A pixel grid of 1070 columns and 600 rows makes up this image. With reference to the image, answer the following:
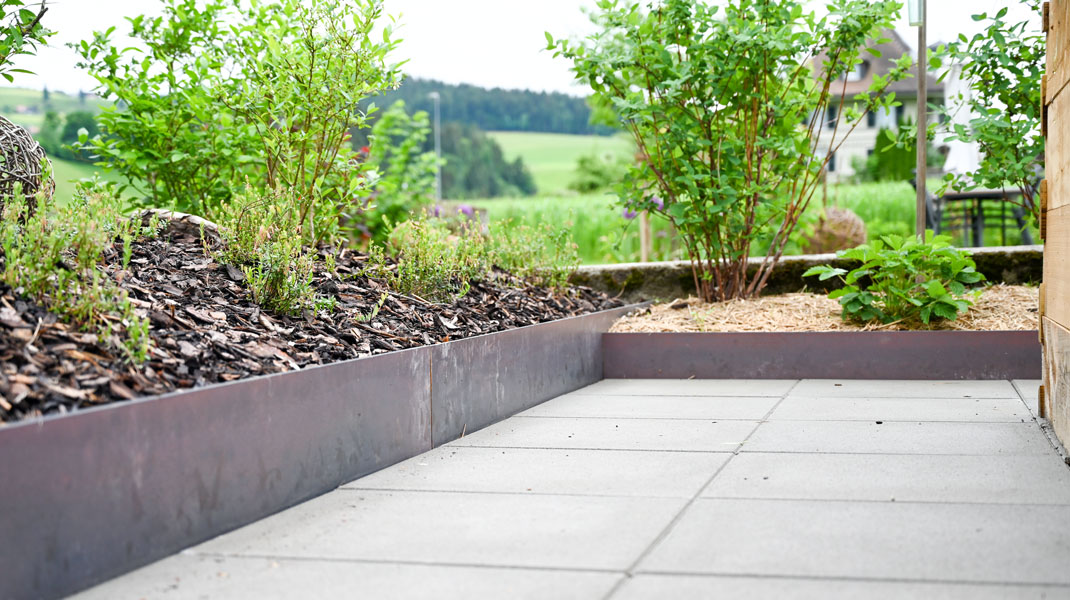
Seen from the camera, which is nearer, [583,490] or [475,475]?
[583,490]

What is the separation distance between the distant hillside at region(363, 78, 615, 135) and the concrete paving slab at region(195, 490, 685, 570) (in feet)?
171

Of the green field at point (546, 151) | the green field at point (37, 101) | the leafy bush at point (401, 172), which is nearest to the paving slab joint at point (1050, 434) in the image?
the leafy bush at point (401, 172)

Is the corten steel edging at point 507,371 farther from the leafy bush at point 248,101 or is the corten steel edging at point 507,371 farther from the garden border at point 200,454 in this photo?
the leafy bush at point 248,101

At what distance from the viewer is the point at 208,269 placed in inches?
180

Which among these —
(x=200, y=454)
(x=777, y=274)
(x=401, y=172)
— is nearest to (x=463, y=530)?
(x=200, y=454)

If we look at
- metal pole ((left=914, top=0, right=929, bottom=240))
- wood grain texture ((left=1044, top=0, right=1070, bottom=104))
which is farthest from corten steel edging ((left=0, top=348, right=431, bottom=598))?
metal pole ((left=914, top=0, right=929, bottom=240))

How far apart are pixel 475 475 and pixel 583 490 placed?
1.60ft

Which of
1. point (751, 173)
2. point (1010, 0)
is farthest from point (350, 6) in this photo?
point (1010, 0)

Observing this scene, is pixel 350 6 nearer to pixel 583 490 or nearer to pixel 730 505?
pixel 583 490

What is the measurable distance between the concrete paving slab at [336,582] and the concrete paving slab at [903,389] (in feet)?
11.5

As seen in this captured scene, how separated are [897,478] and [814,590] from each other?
1.33m

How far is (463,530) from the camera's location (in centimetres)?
294

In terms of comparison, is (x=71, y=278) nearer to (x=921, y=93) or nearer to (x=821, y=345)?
(x=821, y=345)

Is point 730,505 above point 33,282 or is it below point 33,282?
below
